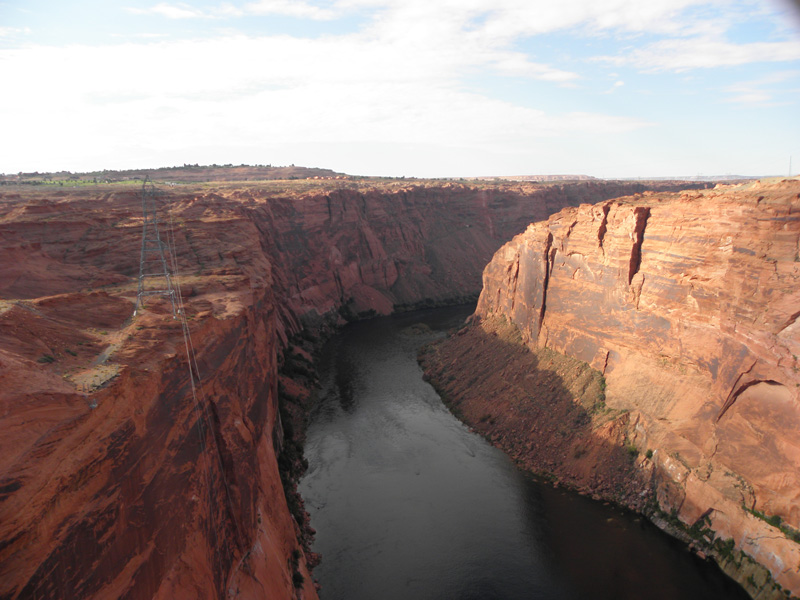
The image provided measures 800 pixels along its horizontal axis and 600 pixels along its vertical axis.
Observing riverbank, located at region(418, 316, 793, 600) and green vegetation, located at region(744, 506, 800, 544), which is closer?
green vegetation, located at region(744, 506, 800, 544)

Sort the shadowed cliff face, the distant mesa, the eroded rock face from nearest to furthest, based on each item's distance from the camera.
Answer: the shadowed cliff face < the eroded rock face < the distant mesa

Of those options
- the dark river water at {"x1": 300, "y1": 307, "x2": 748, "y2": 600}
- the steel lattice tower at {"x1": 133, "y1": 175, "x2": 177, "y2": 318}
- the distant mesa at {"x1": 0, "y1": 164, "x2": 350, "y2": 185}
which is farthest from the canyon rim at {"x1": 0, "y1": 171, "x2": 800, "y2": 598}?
the distant mesa at {"x1": 0, "y1": 164, "x2": 350, "y2": 185}

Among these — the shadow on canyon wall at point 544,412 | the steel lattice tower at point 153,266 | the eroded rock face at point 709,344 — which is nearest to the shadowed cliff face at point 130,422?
the steel lattice tower at point 153,266

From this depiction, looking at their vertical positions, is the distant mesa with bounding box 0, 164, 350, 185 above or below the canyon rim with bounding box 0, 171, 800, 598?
above

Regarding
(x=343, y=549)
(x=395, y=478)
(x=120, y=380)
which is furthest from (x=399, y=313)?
(x=120, y=380)

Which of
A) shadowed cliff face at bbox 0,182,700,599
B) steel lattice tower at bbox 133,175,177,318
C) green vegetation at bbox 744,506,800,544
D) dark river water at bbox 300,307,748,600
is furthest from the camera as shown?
dark river water at bbox 300,307,748,600

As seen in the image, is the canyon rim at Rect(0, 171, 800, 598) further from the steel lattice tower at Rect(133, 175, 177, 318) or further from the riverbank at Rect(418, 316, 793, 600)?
the steel lattice tower at Rect(133, 175, 177, 318)
